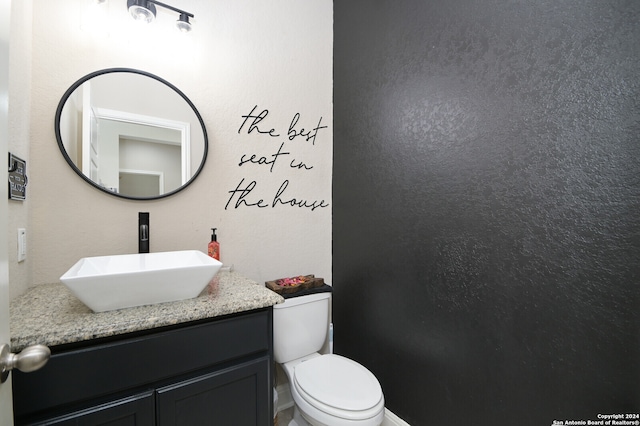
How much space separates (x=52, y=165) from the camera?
1.27m

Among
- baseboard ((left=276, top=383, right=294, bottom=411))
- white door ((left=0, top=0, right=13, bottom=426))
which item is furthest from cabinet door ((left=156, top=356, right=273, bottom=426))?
baseboard ((left=276, top=383, right=294, bottom=411))

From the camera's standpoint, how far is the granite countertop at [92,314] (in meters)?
0.78

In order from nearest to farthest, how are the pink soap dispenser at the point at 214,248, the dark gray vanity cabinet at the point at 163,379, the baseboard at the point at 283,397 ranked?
1. the dark gray vanity cabinet at the point at 163,379
2. the pink soap dispenser at the point at 214,248
3. the baseboard at the point at 283,397

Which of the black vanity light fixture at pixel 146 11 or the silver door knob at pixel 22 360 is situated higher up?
the black vanity light fixture at pixel 146 11

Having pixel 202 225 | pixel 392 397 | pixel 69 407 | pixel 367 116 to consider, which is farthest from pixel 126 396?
pixel 367 116

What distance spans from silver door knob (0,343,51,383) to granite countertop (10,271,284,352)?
0.90 ft

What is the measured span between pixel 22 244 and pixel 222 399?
101cm

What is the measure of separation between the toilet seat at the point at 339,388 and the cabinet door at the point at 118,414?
25.9 inches

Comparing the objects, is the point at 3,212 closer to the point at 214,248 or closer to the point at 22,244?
the point at 22,244

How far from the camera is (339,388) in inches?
51.1

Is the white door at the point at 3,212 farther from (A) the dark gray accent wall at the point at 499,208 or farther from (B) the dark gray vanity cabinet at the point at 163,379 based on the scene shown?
(A) the dark gray accent wall at the point at 499,208

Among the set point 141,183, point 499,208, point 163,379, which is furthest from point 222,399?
point 499,208

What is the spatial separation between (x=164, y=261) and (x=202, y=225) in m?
0.32

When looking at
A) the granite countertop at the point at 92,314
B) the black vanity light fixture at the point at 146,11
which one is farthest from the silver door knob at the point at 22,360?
the black vanity light fixture at the point at 146,11
